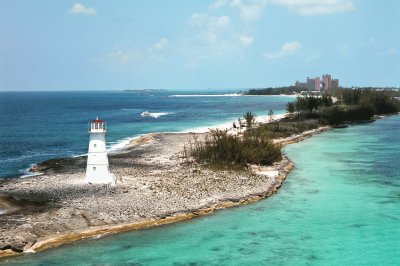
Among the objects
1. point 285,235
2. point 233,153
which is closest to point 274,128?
point 233,153

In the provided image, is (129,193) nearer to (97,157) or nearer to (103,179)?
(103,179)

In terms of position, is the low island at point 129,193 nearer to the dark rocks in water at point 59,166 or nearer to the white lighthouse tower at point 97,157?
the dark rocks in water at point 59,166

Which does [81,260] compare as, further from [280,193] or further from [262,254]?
[280,193]

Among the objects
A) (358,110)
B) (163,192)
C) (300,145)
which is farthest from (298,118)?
(163,192)

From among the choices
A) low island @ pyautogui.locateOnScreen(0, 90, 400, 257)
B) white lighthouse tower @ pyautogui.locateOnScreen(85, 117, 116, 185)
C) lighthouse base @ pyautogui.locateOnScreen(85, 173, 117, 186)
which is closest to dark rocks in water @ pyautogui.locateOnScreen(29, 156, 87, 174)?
low island @ pyautogui.locateOnScreen(0, 90, 400, 257)

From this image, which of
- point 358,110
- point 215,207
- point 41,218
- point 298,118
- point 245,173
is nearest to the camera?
point 41,218

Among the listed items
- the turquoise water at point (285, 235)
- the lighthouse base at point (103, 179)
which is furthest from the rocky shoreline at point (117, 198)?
the turquoise water at point (285, 235)
